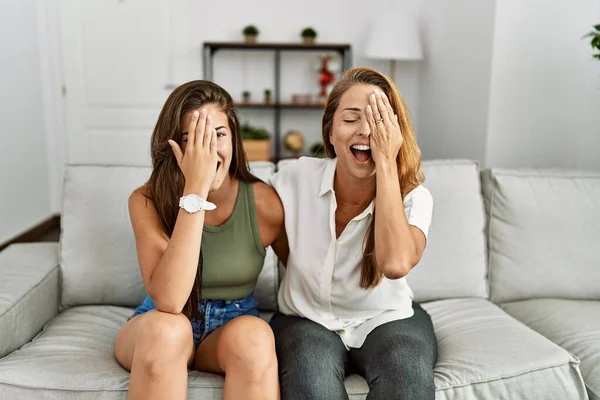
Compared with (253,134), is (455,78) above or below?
above

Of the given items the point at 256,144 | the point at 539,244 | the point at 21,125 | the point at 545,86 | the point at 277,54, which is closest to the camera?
the point at 539,244

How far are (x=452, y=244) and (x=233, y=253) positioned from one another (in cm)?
77

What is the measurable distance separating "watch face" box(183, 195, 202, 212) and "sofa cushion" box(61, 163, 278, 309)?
1.92ft

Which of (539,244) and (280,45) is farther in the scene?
(280,45)

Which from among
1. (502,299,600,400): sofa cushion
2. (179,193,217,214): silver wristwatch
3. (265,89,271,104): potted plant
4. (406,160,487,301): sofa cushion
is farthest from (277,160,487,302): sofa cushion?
(265,89,271,104): potted plant

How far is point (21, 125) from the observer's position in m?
3.92

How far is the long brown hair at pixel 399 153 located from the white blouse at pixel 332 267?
0.02 m

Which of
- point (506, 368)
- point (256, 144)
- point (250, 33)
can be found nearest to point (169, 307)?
point (506, 368)

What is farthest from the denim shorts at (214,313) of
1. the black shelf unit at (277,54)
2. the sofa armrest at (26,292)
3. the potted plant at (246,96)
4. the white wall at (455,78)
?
the potted plant at (246,96)

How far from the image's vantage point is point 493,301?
2049 millimetres

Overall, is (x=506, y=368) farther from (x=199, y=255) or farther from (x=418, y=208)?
(x=199, y=255)

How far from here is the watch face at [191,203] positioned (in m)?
1.40

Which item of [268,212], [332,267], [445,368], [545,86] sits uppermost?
[545,86]

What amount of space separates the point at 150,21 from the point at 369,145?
135 inches
